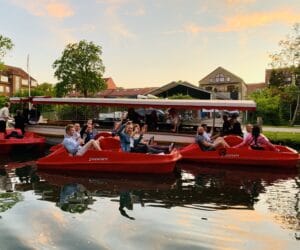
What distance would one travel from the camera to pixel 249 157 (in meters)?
14.5

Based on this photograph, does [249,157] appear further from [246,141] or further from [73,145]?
[73,145]

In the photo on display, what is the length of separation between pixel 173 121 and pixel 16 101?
377 inches

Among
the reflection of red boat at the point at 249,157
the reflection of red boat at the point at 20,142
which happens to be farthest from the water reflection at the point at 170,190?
the reflection of red boat at the point at 20,142

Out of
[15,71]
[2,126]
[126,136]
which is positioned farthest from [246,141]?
[15,71]

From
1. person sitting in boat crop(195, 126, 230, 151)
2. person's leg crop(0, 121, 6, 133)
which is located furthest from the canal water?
person's leg crop(0, 121, 6, 133)

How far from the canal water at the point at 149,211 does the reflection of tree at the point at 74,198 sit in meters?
0.02

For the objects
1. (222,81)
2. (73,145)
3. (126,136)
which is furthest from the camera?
(222,81)

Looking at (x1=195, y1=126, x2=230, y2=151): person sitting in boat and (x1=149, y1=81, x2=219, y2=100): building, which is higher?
(x1=149, y1=81, x2=219, y2=100): building

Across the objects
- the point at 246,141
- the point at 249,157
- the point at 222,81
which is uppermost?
the point at 222,81

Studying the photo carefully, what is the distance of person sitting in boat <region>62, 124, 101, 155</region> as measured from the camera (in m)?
12.9

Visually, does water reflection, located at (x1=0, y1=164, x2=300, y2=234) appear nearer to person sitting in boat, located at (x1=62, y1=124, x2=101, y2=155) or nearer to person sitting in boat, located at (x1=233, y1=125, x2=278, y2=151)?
person sitting in boat, located at (x1=62, y1=124, x2=101, y2=155)

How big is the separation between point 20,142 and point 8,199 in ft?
30.2

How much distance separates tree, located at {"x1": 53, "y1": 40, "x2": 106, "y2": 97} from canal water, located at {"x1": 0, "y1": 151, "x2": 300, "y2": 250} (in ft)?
102

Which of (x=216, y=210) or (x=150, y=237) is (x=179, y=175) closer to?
(x=216, y=210)
